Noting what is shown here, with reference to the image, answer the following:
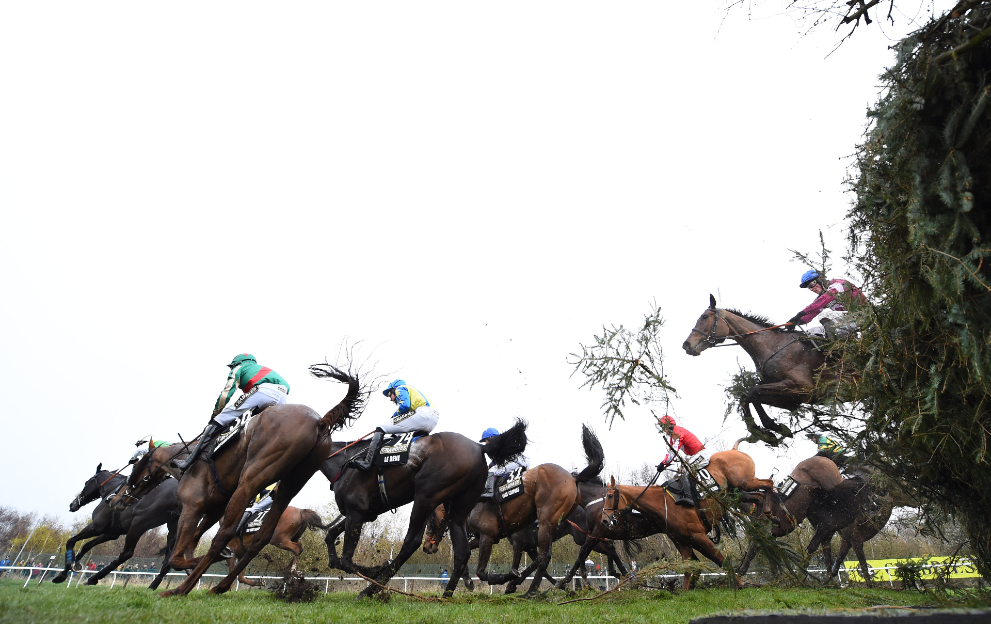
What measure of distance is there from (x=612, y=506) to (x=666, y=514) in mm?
1033

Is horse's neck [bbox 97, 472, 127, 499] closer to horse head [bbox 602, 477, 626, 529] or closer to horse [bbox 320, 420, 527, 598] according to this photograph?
horse [bbox 320, 420, 527, 598]

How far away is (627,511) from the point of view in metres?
9.60

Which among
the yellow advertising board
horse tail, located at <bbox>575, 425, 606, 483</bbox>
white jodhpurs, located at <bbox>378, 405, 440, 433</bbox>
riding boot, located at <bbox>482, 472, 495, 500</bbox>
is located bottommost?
the yellow advertising board

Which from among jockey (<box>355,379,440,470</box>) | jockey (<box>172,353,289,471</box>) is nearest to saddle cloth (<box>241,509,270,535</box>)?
jockey (<box>355,379,440,470</box>)

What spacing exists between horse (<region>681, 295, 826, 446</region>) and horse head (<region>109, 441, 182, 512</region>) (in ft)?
29.3

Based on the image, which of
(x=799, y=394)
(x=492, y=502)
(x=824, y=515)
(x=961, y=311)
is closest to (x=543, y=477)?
(x=492, y=502)

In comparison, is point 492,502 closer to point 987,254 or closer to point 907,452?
point 907,452

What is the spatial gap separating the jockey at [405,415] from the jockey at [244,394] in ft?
5.47

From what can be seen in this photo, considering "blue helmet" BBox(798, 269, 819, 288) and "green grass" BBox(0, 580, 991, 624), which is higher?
"blue helmet" BBox(798, 269, 819, 288)

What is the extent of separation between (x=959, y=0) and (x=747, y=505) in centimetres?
785

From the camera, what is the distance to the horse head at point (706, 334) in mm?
8680

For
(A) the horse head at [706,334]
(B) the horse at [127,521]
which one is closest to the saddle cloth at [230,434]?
(B) the horse at [127,521]

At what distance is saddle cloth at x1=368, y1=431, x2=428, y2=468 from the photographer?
24.6 ft

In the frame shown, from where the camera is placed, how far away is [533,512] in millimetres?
10398
